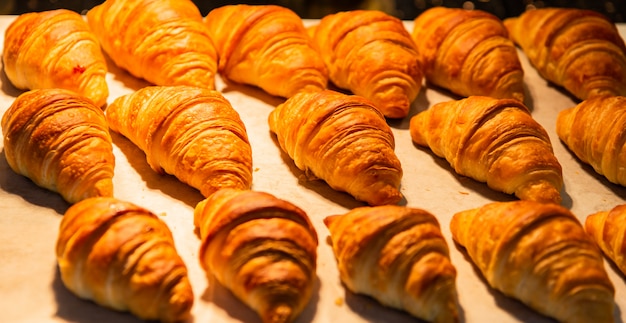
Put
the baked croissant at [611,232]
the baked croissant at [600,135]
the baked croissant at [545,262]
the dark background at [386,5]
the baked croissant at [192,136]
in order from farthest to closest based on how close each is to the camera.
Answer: the dark background at [386,5] < the baked croissant at [600,135] < the baked croissant at [192,136] < the baked croissant at [611,232] < the baked croissant at [545,262]

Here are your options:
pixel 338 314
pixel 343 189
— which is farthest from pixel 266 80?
pixel 338 314

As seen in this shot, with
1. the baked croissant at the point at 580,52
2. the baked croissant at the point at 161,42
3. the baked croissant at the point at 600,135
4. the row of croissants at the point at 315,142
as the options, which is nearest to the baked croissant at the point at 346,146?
the row of croissants at the point at 315,142

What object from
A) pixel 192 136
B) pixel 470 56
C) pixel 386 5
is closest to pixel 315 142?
pixel 192 136

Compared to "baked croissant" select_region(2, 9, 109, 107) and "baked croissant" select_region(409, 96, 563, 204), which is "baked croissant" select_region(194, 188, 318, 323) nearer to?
"baked croissant" select_region(409, 96, 563, 204)

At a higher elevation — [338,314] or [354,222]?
[354,222]

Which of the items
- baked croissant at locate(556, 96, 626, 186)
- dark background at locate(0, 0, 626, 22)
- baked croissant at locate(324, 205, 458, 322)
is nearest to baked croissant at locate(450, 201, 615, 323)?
baked croissant at locate(324, 205, 458, 322)

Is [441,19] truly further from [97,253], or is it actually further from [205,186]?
[97,253]

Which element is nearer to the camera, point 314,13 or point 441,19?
point 441,19

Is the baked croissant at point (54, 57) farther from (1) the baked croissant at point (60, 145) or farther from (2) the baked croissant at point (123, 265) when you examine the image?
(2) the baked croissant at point (123, 265)
